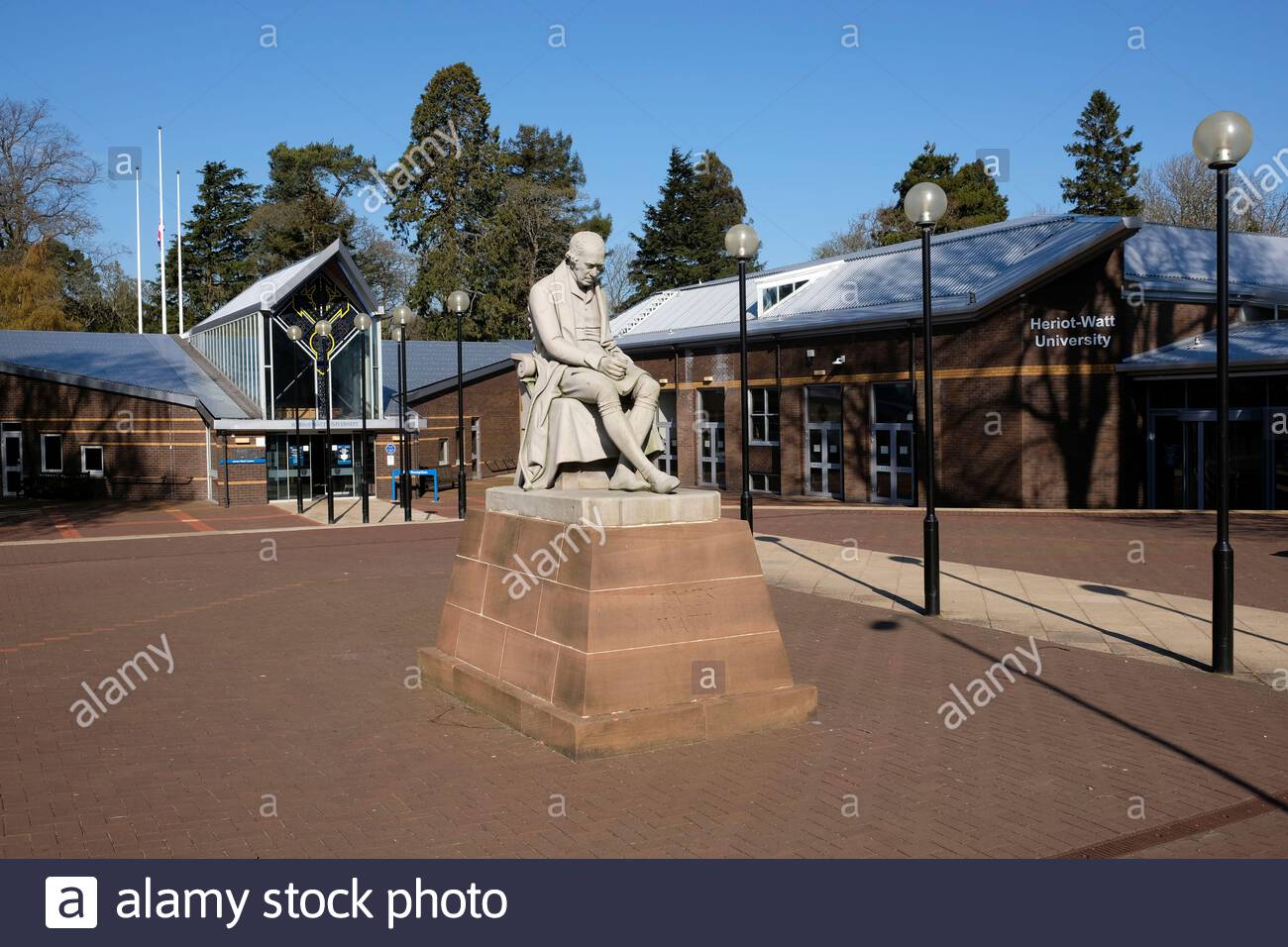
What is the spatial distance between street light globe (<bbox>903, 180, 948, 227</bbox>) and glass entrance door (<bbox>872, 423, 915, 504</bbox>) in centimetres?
1718

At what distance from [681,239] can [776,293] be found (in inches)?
1193

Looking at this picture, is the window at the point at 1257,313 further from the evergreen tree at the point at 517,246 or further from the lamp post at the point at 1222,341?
the evergreen tree at the point at 517,246

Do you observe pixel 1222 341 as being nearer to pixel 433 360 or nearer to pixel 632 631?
pixel 632 631

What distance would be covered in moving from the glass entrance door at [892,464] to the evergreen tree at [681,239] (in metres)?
36.5

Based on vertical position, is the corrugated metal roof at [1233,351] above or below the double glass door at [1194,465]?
above

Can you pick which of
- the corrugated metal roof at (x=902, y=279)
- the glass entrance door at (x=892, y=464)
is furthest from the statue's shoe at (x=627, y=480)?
the glass entrance door at (x=892, y=464)

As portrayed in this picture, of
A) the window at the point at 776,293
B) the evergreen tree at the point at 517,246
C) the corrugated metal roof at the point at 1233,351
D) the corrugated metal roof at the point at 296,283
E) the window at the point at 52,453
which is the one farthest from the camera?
the evergreen tree at the point at 517,246

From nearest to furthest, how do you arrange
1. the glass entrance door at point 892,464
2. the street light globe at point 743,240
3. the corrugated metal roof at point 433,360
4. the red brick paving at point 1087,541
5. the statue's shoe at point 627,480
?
the statue's shoe at point 627,480 < the street light globe at point 743,240 < the red brick paving at point 1087,541 < the glass entrance door at point 892,464 < the corrugated metal roof at point 433,360

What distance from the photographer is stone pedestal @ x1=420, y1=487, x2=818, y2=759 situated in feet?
24.5

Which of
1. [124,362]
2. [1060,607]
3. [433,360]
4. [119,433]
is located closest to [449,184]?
[433,360]

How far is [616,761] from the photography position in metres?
7.21

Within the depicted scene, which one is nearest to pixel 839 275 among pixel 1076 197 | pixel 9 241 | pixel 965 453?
pixel 965 453

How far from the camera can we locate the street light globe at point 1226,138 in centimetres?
934

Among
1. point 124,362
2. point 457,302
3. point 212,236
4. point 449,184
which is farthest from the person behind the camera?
point 212,236
